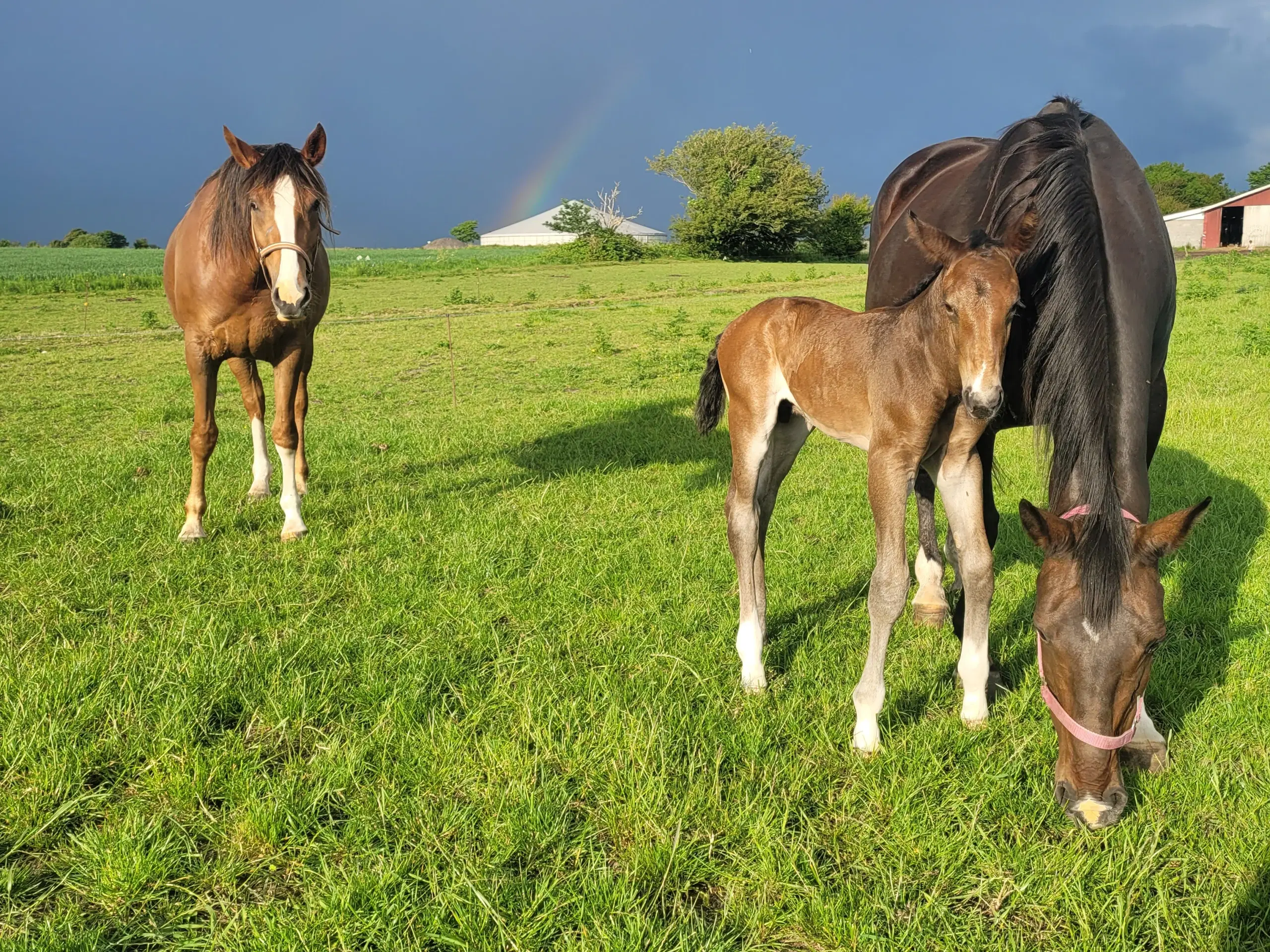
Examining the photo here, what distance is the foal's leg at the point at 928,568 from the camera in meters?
4.25

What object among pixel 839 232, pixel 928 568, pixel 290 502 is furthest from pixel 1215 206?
pixel 290 502

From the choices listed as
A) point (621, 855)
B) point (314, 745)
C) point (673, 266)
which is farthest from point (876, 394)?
point (673, 266)

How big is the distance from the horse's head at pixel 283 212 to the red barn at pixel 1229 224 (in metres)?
52.1

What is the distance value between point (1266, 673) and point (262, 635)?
14.1ft

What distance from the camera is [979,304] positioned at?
257 cm

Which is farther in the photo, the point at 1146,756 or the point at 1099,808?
the point at 1146,756

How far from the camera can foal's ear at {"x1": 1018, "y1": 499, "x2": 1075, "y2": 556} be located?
2.48 m

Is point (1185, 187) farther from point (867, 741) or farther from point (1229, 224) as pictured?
point (867, 741)

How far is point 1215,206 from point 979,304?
60098 mm

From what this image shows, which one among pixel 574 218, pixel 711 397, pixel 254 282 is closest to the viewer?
pixel 711 397

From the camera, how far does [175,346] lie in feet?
55.7

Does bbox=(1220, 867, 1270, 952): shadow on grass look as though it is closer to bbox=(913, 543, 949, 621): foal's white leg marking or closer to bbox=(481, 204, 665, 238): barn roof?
bbox=(913, 543, 949, 621): foal's white leg marking

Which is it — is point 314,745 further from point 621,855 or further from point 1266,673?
point 1266,673

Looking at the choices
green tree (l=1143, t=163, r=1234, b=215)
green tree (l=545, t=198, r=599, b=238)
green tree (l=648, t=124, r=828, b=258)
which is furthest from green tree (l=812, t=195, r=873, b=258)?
green tree (l=1143, t=163, r=1234, b=215)
